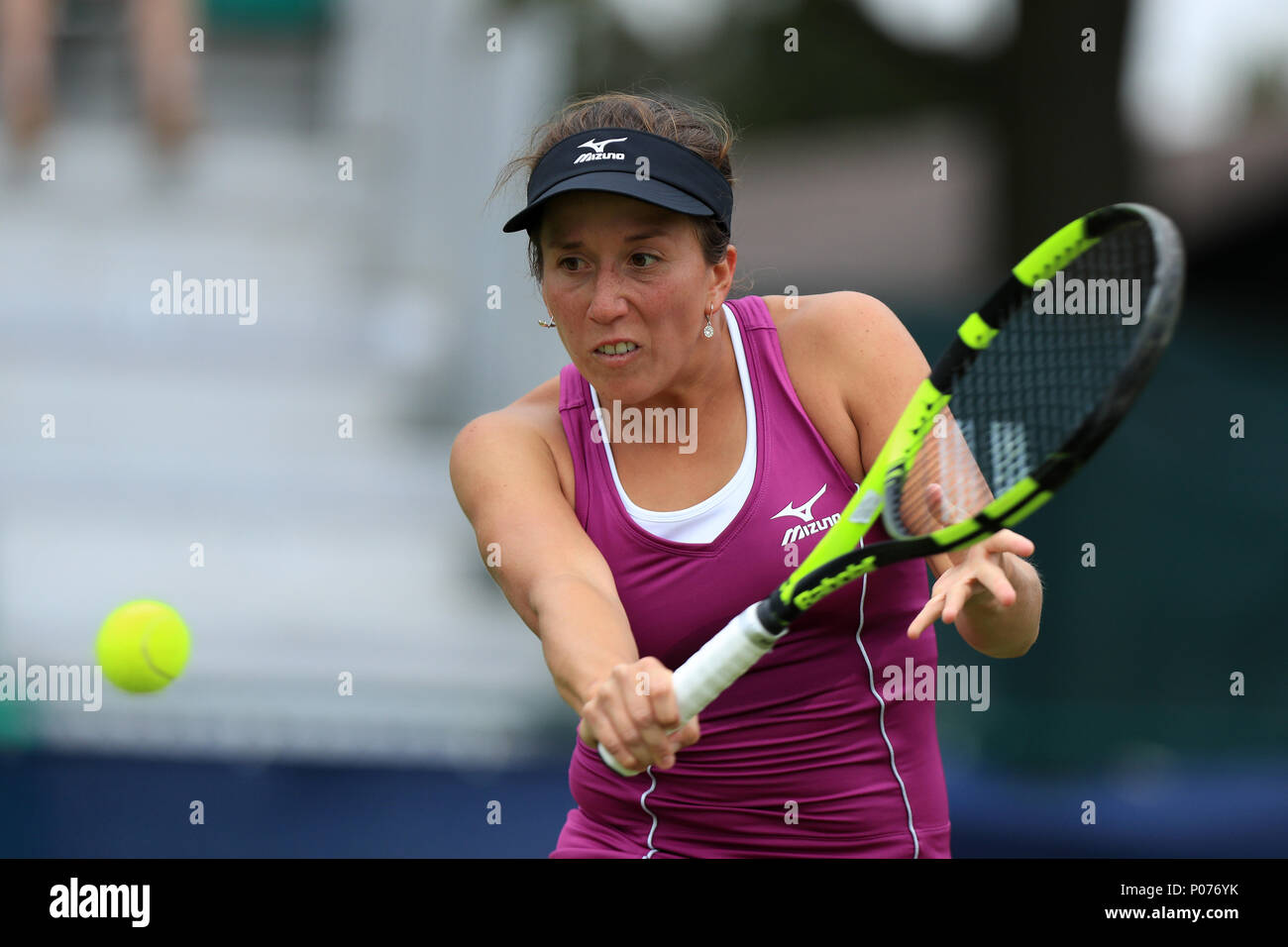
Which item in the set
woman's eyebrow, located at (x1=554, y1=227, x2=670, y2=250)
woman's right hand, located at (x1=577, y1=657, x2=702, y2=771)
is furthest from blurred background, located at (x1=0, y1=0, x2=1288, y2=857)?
woman's right hand, located at (x1=577, y1=657, x2=702, y2=771)

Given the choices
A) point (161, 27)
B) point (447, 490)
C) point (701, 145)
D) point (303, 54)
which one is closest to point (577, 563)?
point (701, 145)

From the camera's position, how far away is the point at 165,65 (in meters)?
10.1

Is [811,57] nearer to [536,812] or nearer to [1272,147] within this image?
[1272,147]

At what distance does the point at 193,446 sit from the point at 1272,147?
21.8 feet

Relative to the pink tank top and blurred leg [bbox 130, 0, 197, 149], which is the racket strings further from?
blurred leg [bbox 130, 0, 197, 149]

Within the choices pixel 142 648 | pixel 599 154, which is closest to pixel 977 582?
pixel 599 154

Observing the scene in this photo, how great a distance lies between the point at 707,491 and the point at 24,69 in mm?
9074

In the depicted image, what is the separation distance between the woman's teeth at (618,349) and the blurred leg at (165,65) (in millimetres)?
8643

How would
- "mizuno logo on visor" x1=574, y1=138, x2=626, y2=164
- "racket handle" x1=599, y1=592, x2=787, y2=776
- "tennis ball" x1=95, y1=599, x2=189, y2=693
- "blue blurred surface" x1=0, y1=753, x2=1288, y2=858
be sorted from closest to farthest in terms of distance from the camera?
"racket handle" x1=599, y1=592, x2=787, y2=776
"mizuno logo on visor" x1=574, y1=138, x2=626, y2=164
"tennis ball" x1=95, y1=599, x2=189, y2=693
"blue blurred surface" x1=0, y1=753, x2=1288, y2=858

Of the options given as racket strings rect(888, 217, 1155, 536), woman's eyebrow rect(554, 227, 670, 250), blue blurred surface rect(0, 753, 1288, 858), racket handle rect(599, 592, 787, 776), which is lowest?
blue blurred surface rect(0, 753, 1288, 858)

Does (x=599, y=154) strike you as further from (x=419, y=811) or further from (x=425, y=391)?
(x=425, y=391)

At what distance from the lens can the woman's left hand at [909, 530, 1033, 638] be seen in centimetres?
217

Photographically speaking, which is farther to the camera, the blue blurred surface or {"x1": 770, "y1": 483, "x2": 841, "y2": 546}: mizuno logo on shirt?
the blue blurred surface

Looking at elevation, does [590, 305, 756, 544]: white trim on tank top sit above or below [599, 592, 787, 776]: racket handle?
above
